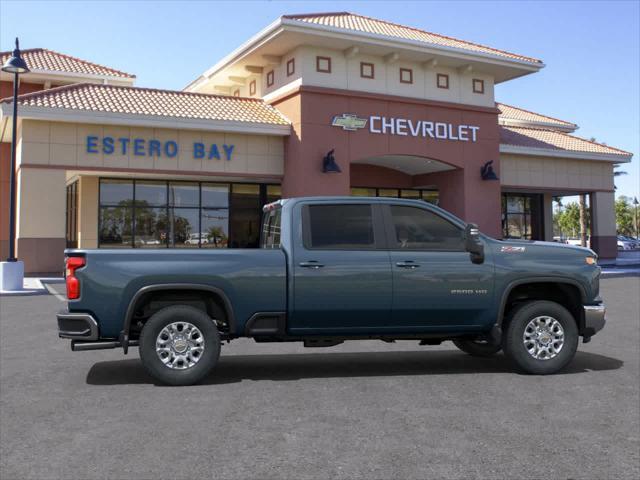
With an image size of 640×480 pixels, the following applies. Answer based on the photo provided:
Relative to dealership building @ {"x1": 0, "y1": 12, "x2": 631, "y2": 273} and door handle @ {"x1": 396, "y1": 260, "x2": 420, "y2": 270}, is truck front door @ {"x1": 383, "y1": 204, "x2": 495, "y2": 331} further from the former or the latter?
dealership building @ {"x1": 0, "y1": 12, "x2": 631, "y2": 273}

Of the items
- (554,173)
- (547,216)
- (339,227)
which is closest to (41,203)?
(339,227)

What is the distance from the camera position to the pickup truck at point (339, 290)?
267 inches

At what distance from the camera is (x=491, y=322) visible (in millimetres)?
7477

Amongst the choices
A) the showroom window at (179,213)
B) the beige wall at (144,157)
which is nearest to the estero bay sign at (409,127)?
the beige wall at (144,157)

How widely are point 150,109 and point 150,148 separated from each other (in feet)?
5.18

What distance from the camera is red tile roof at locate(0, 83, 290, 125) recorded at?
74.8 ft

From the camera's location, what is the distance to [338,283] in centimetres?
712

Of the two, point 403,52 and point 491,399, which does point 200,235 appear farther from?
point 491,399

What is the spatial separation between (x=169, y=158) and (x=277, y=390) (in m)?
18.9

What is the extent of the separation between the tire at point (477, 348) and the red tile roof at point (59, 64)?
27.5 m

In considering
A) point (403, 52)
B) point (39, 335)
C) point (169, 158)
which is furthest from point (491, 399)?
point (403, 52)

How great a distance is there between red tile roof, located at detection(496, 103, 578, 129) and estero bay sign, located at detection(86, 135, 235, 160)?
21.1 metres

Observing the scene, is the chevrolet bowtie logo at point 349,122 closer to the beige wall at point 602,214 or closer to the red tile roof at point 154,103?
the red tile roof at point 154,103

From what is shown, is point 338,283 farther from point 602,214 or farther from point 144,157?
point 602,214
